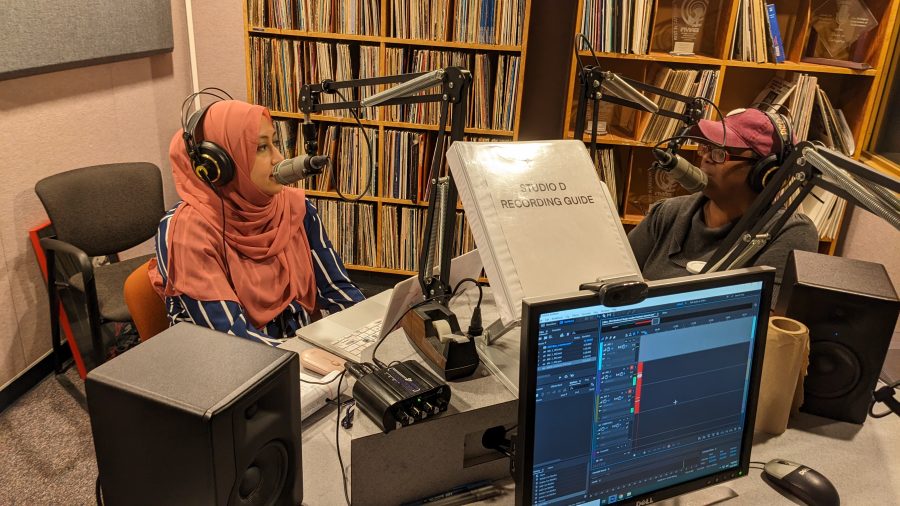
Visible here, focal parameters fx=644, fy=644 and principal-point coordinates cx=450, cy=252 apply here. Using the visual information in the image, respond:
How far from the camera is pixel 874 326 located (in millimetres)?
1229

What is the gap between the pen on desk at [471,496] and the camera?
1.06 metres

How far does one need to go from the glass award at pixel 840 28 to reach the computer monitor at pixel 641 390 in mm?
2401

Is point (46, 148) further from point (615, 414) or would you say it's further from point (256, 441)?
point (615, 414)

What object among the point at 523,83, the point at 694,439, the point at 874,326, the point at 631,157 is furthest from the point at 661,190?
the point at 694,439

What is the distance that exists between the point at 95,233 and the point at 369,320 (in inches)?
56.5

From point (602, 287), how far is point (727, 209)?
119cm

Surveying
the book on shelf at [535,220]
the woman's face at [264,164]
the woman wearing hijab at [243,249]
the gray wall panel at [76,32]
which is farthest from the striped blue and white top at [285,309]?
the gray wall panel at [76,32]

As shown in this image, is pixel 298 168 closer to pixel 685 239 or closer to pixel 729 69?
pixel 685 239

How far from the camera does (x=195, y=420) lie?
799 mm

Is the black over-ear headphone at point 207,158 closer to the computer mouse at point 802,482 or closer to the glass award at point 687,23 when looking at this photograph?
the computer mouse at point 802,482

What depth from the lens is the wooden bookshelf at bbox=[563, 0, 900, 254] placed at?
2.70 metres

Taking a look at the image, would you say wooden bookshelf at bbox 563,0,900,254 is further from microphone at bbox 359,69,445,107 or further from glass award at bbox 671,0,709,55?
microphone at bbox 359,69,445,107

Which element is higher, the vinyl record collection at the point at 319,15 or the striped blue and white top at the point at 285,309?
the vinyl record collection at the point at 319,15

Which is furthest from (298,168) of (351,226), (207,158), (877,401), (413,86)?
(351,226)
